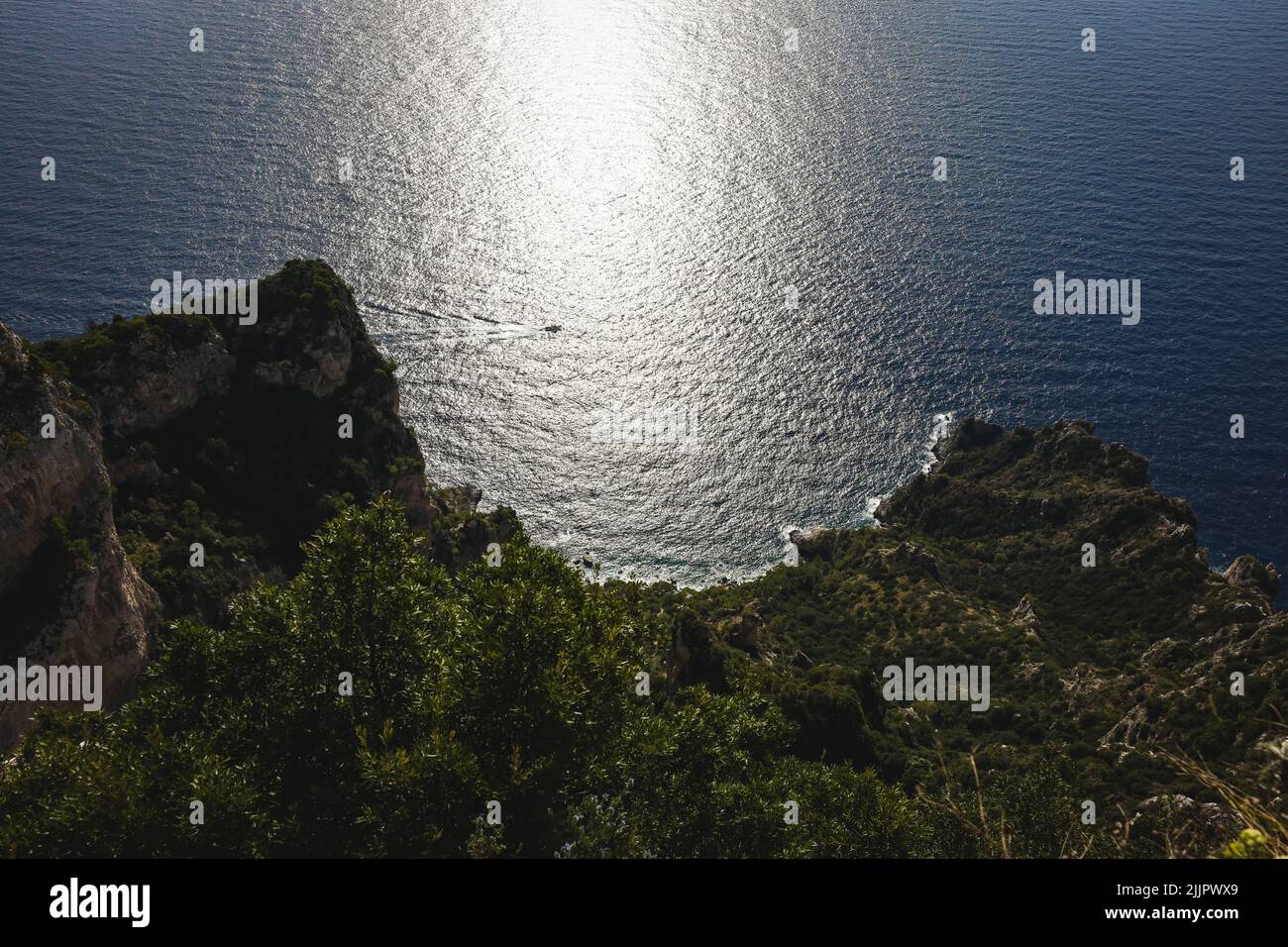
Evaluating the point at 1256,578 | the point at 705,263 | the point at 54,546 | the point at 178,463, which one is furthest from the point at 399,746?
the point at 705,263

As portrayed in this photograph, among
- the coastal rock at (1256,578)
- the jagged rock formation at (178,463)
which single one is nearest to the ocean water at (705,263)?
the coastal rock at (1256,578)

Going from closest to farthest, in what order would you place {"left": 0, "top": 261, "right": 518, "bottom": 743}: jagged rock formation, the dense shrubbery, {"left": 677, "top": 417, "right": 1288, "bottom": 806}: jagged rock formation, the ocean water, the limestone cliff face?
the dense shrubbery < the limestone cliff face < {"left": 0, "top": 261, "right": 518, "bottom": 743}: jagged rock formation < {"left": 677, "top": 417, "right": 1288, "bottom": 806}: jagged rock formation < the ocean water

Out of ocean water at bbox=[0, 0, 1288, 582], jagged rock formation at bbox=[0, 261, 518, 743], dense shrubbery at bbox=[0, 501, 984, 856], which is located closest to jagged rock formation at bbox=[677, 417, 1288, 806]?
ocean water at bbox=[0, 0, 1288, 582]

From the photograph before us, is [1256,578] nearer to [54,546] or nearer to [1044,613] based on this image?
[1044,613]

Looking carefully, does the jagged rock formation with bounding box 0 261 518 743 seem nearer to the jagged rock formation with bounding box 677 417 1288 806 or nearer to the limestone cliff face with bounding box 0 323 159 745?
the limestone cliff face with bounding box 0 323 159 745
